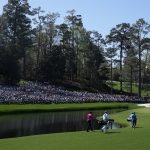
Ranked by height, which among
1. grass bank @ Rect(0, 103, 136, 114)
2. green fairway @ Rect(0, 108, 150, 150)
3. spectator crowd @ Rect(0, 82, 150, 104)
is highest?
spectator crowd @ Rect(0, 82, 150, 104)

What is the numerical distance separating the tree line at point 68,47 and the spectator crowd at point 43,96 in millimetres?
9061

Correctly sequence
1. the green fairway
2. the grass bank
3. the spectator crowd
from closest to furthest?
the green fairway
the grass bank
the spectator crowd

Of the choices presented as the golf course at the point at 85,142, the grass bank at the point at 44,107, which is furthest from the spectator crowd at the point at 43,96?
the golf course at the point at 85,142

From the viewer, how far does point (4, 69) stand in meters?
81.5

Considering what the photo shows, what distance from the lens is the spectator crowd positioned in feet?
213

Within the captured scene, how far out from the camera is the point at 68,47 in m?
104

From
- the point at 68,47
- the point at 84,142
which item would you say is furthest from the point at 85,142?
the point at 68,47

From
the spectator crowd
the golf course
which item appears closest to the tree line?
the spectator crowd

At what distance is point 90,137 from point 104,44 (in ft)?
279

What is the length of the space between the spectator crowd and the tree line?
906 cm

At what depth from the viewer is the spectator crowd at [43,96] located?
64900 mm

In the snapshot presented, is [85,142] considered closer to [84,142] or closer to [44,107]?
[84,142]

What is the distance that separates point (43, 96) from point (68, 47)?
111 ft

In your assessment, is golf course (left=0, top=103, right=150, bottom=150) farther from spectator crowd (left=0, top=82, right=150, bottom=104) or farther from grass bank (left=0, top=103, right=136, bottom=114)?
spectator crowd (left=0, top=82, right=150, bottom=104)
